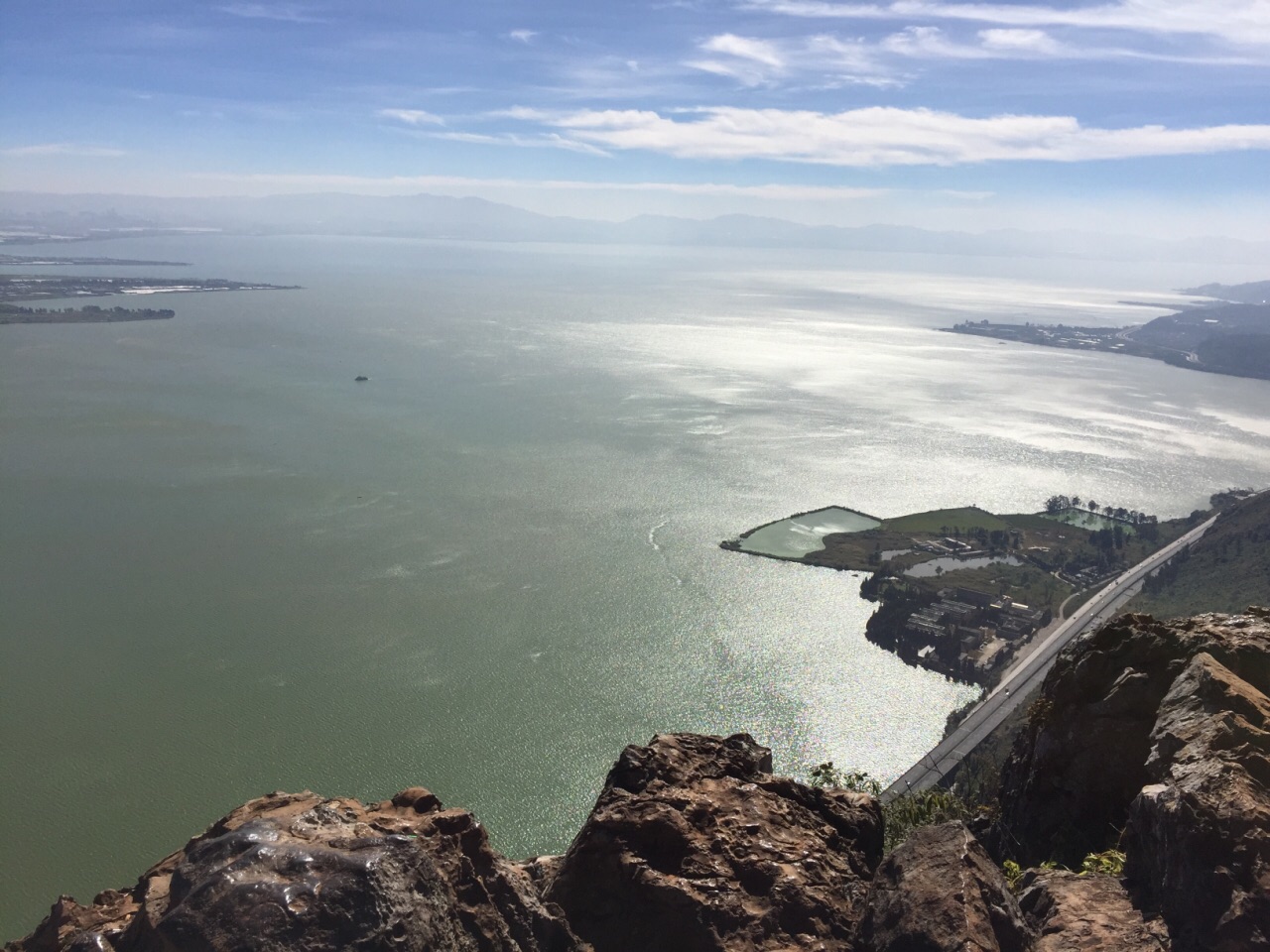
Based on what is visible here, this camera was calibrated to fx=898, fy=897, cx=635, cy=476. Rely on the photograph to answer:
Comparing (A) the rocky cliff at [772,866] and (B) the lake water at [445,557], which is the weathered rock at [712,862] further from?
(B) the lake water at [445,557]

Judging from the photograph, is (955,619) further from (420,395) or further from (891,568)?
(420,395)

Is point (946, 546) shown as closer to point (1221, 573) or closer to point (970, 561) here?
point (970, 561)

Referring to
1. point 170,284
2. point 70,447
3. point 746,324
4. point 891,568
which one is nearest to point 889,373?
point 746,324

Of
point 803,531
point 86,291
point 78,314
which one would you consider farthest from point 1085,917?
point 86,291

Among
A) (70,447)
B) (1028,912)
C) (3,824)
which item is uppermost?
(1028,912)

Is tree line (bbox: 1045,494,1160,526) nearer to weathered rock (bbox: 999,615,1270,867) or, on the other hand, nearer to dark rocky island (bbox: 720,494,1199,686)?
dark rocky island (bbox: 720,494,1199,686)
